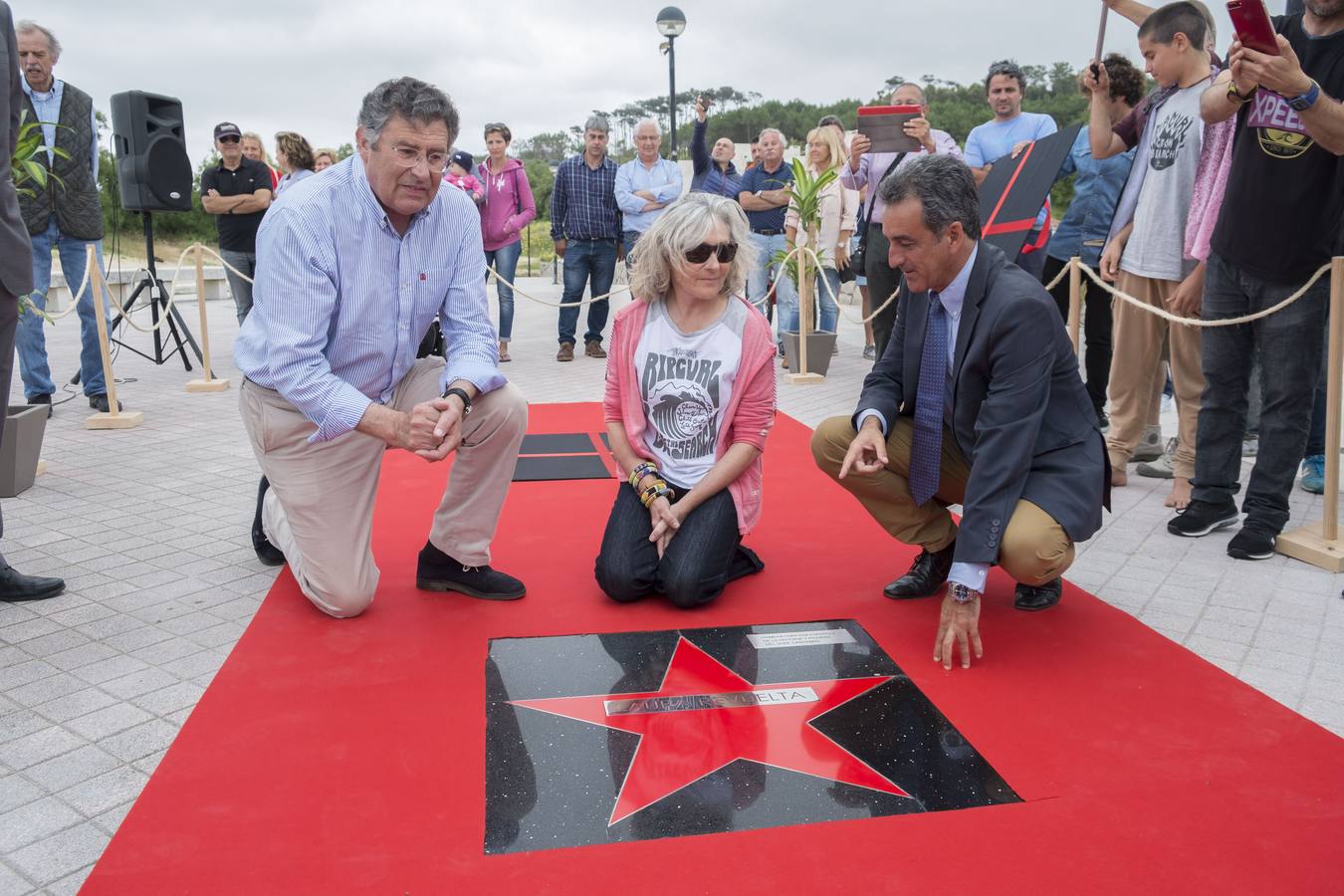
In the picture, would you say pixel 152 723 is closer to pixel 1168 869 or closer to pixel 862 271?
pixel 1168 869

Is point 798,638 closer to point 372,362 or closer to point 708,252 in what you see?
point 708,252

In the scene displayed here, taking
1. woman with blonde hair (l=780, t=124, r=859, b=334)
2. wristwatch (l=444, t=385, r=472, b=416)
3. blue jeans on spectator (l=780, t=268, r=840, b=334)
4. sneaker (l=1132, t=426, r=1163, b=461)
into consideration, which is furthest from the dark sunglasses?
woman with blonde hair (l=780, t=124, r=859, b=334)

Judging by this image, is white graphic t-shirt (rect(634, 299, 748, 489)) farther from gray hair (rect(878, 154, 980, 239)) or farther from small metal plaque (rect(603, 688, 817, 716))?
small metal plaque (rect(603, 688, 817, 716))

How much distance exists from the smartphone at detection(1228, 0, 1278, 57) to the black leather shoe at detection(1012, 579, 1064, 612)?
1.78 meters

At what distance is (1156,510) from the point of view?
4.35 m

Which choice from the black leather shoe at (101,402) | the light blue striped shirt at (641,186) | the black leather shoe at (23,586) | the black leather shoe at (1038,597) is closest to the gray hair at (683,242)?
the black leather shoe at (1038,597)

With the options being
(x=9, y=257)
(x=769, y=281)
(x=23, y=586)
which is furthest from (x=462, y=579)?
(x=769, y=281)

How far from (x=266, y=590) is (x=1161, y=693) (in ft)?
9.12

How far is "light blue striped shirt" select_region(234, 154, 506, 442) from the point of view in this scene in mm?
2922

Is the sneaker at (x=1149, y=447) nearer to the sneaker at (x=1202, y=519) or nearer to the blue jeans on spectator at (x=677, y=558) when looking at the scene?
the sneaker at (x=1202, y=519)

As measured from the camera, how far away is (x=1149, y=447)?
203 inches

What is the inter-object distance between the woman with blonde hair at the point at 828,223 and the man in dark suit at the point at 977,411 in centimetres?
536

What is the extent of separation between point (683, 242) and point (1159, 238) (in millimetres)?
2419

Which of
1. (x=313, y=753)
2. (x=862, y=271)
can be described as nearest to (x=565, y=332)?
(x=862, y=271)
